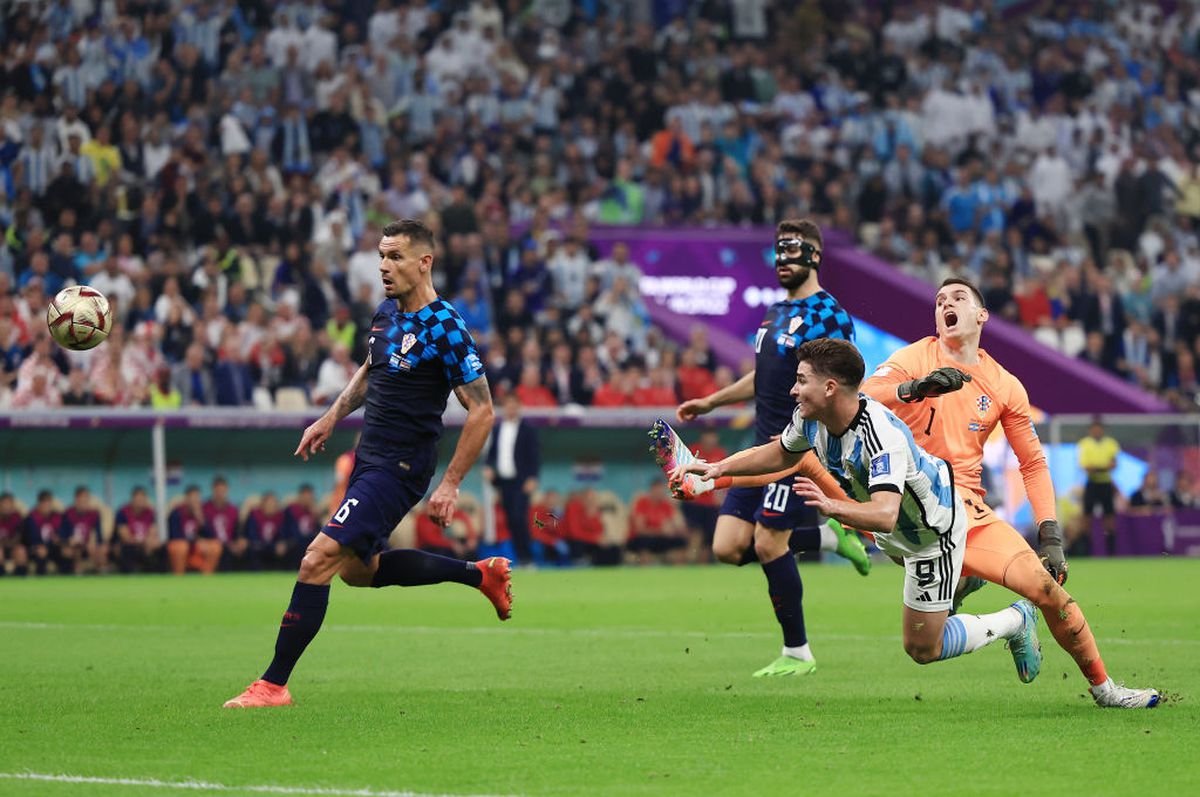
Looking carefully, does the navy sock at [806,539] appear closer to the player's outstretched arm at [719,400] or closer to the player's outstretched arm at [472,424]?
the player's outstretched arm at [719,400]

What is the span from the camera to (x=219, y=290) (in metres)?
24.7

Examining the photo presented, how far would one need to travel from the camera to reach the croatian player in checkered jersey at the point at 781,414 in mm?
11039

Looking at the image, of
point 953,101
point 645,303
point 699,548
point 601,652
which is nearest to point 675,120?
point 645,303

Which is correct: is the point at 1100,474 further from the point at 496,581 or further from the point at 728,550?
the point at 496,581

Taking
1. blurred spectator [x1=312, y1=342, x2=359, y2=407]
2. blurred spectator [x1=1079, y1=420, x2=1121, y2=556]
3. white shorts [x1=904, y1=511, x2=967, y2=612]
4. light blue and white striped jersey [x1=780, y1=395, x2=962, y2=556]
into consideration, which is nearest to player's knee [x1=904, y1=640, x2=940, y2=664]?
white shorts [x1=904, y1=511, x2=967, y2=612]

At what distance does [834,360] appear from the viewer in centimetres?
821

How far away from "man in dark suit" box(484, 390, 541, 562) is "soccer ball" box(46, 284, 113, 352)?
11377 millimetres

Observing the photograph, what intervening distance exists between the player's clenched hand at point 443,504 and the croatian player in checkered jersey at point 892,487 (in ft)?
Answer: 4.02

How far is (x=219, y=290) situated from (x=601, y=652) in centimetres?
1349

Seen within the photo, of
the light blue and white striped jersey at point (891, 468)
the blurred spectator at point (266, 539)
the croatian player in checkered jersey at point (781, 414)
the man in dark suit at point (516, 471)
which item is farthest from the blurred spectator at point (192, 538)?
the light blue and white striped jersey at point (891, 468)

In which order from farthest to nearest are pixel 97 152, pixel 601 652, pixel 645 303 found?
pixel 645 303, pixel 97 152, pixel 601 652

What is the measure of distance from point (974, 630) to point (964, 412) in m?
1.17

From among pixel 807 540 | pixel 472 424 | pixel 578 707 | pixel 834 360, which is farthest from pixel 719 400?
pixel 834 360

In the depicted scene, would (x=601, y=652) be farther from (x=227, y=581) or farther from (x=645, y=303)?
(x=645, y=303)
